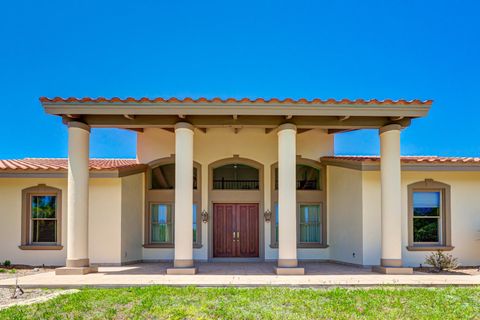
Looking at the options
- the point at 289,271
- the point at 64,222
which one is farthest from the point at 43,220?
the point at 289,271

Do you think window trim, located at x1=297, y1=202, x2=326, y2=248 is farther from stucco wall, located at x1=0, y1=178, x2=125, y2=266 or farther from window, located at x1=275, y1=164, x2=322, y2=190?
stucco wall, located at x1=0, y1=178, x2=125, y2=266

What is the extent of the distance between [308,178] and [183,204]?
5181 mm

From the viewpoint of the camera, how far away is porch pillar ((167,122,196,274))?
10.1 metres

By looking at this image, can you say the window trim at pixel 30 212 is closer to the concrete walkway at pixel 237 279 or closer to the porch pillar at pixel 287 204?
the concrete walkway at pixel 237 279

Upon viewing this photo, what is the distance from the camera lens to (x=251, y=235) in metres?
13.3

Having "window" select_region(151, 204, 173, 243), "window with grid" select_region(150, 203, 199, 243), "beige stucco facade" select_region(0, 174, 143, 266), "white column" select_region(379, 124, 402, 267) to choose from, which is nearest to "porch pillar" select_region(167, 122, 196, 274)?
"beige stucco facade" select_region(0, 174, 143, 266)

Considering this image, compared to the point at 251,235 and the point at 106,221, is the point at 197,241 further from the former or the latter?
the point at 106,221

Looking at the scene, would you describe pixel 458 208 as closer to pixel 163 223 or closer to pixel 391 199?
pixel 391 199

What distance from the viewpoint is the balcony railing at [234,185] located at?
1345cm

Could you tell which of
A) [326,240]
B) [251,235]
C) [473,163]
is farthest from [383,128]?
[251,235]

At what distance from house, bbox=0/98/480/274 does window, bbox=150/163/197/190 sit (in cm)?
4

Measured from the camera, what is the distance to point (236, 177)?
13.5m

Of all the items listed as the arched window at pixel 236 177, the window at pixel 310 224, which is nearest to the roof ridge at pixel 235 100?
the arched window at pixel 236 177

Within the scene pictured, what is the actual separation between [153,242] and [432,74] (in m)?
21.7
